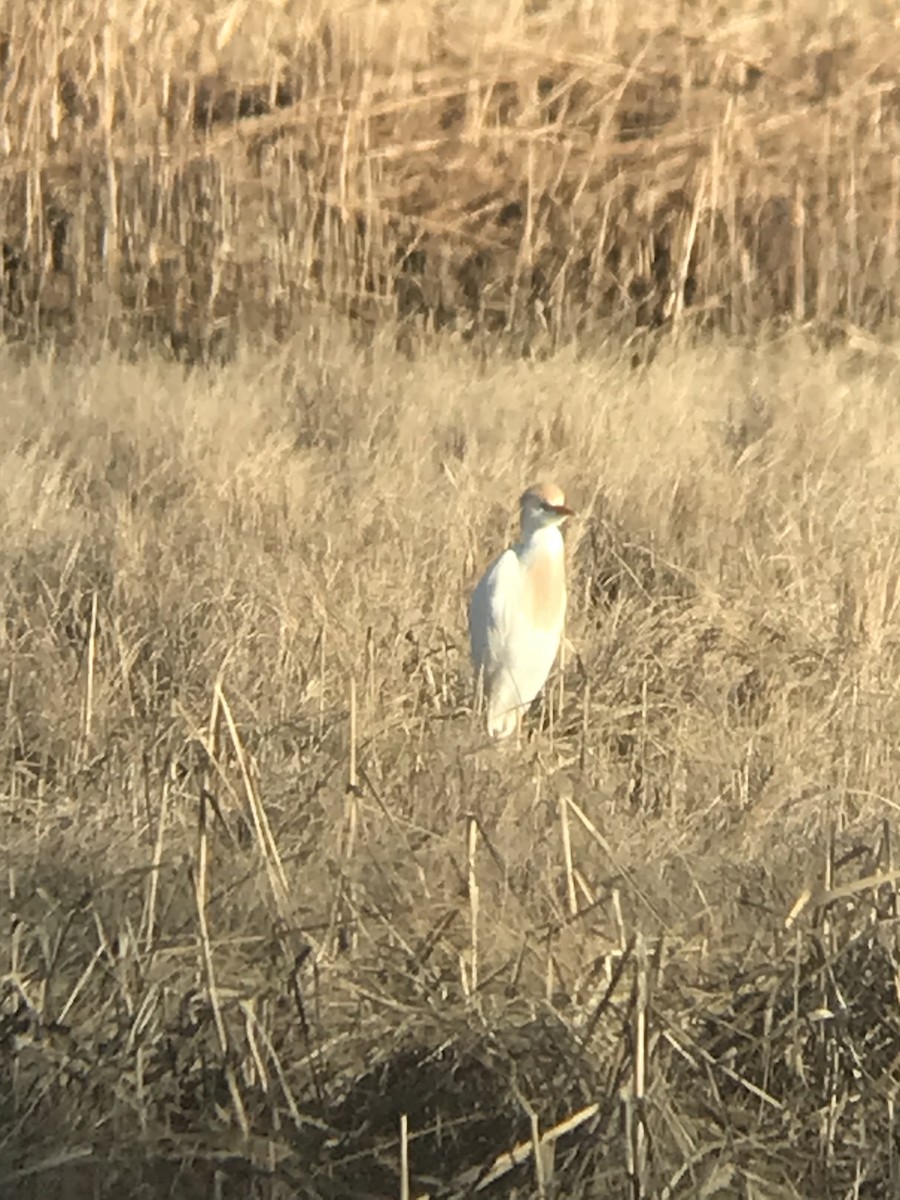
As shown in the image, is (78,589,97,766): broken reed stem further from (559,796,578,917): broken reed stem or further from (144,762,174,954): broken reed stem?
(559,796,578,917): broken reed stem

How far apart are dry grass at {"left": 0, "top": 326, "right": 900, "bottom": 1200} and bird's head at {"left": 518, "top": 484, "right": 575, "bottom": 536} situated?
26 centimetres

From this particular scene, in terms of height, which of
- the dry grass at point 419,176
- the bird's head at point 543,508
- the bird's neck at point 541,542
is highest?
the bird's head at point 543,508

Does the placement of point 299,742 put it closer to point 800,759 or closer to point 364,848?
point 364,848

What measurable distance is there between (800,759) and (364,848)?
2.86 ft

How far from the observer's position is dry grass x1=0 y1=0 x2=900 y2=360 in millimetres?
7164

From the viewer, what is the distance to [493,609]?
359cm

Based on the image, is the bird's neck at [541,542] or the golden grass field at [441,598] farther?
the bird's neck at [541,542]

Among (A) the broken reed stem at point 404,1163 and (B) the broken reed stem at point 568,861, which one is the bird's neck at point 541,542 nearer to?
(B) the broken reed stem at point 568,861

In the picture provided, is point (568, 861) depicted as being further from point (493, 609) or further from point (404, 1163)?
point (493, 609)

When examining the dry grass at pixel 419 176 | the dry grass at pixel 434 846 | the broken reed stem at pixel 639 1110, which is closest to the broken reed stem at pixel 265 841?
the dry grass at pixel 434 846

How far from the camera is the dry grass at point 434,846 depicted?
2148mm

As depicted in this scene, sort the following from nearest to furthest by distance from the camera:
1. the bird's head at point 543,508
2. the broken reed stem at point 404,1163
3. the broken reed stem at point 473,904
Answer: the broken reed stem at point 404,1163 → the broken reed stem at point 473,904 → the bird's head at point 543,508

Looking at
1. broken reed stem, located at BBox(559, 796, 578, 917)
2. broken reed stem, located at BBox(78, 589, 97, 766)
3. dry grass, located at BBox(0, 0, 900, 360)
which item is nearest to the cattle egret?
broken reed stem, located at BBox(78, 589, 97, 766)

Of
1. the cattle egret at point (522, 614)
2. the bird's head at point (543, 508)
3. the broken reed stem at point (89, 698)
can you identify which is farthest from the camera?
the bird's head at point (543, 508)
